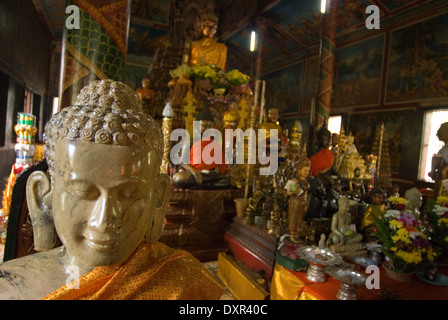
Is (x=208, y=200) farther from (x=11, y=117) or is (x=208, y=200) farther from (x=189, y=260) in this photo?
(x=11, y=117)

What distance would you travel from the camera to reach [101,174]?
87 cm

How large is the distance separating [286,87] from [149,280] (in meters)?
13.3

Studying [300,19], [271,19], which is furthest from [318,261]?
[271,19]

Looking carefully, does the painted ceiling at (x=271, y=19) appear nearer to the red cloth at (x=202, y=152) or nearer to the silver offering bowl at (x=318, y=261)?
the red cloth at (x=202, y=152)

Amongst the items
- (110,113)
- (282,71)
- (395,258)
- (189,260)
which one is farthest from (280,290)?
(282,71)

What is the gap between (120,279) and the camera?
3.14 ft

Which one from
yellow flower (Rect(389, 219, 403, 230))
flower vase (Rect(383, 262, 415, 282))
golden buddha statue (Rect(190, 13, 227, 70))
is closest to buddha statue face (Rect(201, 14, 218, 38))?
golden buddha statue (Rect(190, 13, 227, 70))

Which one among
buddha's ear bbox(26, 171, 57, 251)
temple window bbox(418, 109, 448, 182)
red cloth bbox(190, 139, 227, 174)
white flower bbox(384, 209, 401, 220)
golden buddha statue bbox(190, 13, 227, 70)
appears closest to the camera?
buddha's ear bbox(26, 171, 57, 251)

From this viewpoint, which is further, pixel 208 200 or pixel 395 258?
pixel 208 200

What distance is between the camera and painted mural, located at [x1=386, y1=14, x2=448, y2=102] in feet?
23.0

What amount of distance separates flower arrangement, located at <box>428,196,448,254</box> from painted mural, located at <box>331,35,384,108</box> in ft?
23.7

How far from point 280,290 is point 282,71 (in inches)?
497

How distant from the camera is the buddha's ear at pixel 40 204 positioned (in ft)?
3.41

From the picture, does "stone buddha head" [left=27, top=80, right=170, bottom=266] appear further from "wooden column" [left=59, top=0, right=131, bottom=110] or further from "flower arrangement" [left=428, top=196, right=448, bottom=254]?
"flower arrangement" [left=428, top=196, right=448, bottom=254]
